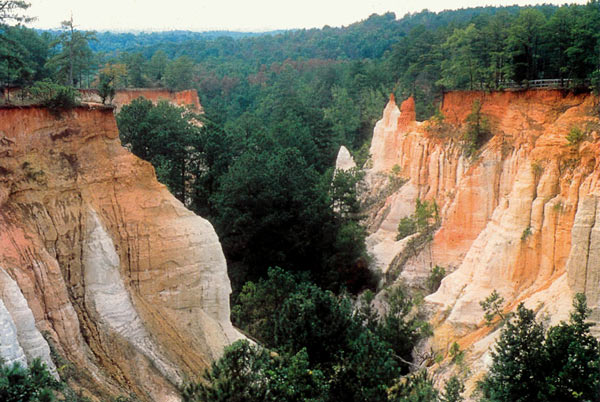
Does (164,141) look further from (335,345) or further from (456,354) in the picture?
(335,345)

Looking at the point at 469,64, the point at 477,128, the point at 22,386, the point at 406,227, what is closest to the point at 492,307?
the point at 477,128

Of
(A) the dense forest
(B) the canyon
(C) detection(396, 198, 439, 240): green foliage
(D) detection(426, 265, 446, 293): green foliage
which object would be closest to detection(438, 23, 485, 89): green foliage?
(A) the dense forest

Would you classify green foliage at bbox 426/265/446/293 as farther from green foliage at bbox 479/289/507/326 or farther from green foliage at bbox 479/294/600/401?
green foliage at bbox 479/294/600/401

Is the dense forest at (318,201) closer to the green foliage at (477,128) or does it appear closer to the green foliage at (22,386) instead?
the green foliage at (477,128)

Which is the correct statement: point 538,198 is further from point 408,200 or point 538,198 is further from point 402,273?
point 408,200

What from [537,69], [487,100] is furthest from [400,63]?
[487,100]

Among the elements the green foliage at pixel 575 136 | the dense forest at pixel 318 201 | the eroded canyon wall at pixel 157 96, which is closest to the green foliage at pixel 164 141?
the dense forest at pixel 318 201
